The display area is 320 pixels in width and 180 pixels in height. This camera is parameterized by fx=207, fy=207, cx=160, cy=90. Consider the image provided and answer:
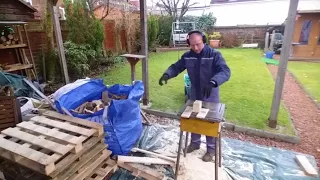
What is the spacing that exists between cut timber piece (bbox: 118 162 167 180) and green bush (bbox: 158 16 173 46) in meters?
10.4

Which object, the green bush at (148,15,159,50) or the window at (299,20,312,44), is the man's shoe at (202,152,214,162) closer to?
the green bush at (148,15,159,50)

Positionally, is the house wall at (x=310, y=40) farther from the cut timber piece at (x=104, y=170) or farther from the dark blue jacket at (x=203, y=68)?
the cut timber piece at (x=104, y=170)

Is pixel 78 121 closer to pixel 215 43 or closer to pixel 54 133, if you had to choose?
pixel 54 133

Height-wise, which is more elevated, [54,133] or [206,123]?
[206,123]

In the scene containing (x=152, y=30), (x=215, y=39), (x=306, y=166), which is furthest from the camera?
(x=215, y=39)

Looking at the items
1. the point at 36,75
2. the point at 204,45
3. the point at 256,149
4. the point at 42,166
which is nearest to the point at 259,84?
the point at 256,149

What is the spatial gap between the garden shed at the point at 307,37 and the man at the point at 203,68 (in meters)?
8.54

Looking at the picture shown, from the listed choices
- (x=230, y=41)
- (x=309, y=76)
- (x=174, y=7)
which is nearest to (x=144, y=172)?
(x=309, y=76)

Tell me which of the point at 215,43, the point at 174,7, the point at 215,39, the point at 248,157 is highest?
the point at 174,7

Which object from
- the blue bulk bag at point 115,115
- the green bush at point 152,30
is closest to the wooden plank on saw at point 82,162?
the blue bulk bag at point 115,115

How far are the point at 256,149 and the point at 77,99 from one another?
8.02ft

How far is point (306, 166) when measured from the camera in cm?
231

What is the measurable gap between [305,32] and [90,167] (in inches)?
411

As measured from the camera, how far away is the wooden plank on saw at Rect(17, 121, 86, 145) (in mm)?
1845
